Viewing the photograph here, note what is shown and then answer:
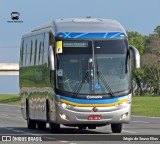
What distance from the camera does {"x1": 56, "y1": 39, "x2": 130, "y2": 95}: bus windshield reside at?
27859 mm

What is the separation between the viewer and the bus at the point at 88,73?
Result: 27594 millimetres

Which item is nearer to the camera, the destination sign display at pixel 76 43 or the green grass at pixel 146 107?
the destination sign display at pixel 76 43

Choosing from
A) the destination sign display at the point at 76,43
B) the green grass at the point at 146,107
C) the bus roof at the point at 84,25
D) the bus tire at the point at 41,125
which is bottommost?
the green grass at the point at 146,107

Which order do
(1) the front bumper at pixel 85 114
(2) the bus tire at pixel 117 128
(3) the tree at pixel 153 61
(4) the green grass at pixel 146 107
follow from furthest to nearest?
1. (3) the tree at pixel 153 61
2. (4) the green grass at pixel 146 107
3. (2) the bus tire at pixel 117 128
4. (1) the front bumper at pixel 85 114

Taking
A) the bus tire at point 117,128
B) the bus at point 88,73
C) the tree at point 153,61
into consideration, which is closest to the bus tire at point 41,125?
the bus at point 88,73

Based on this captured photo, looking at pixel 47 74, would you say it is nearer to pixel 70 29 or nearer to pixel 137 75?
pixel 70 29

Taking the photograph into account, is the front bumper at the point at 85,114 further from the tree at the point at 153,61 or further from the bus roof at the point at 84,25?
the tree at the point at 153,61

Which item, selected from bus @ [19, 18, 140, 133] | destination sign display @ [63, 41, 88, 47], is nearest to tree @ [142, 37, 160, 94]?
bus @ [19, 18, 140, 133]

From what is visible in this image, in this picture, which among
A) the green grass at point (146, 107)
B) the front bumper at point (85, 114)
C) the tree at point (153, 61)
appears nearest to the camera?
the front bumper at point (85, 114)

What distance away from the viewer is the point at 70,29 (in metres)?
28.4

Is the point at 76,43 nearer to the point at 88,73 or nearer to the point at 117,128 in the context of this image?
the point at 88,73

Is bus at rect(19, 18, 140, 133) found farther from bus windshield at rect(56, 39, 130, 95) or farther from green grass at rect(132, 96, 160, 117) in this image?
green grass at rect(132, 96, 160, 117)

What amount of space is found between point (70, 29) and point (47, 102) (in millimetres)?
2854

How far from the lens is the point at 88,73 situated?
27.9 meters
